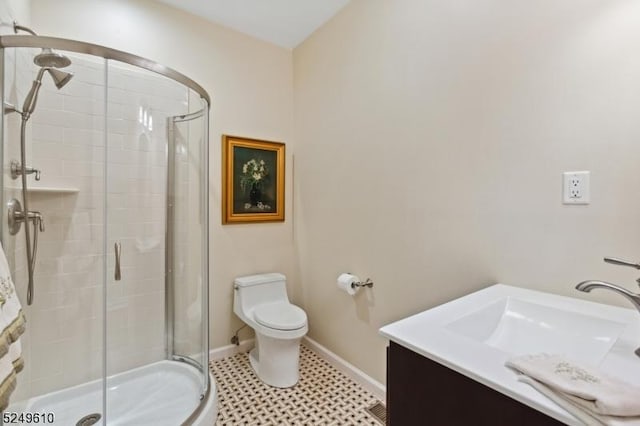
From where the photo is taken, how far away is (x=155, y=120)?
1.92m

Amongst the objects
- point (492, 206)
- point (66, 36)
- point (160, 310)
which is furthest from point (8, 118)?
point (492, 206)

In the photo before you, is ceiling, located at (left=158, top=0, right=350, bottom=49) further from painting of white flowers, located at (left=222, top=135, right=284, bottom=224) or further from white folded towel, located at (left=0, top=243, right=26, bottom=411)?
white folded towel, located at (left=0, top=243, right=26, bottom=411)

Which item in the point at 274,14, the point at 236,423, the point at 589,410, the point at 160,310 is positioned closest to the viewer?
the point at 589,410

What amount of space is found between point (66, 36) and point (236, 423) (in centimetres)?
243

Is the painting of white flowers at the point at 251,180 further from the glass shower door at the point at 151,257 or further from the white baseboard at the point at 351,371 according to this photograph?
the white baseboard at the point at 351,371

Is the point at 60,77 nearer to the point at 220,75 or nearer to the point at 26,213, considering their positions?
the point at 26,213

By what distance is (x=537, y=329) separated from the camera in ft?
3.45

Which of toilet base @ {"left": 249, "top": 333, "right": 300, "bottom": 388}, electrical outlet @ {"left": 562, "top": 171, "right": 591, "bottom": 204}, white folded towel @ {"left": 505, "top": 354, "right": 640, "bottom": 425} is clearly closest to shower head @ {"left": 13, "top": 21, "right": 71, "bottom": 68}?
toilet base @ {"left": 249, "top": 333, "right": 300, "bottom": 388}

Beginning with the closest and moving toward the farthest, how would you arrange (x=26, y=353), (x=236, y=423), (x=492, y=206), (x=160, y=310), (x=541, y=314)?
(x=541, y=314) → (x=492, y=206) → (x=26, y=353) → (x=236, y=423) → (x=160, y=310)

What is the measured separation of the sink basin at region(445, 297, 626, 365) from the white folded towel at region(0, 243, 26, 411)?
119 cm

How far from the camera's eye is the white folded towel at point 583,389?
0.54m

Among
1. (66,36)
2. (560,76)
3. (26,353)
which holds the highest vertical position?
(66,36)

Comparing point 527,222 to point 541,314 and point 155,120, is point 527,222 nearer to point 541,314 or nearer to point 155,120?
point 541,314

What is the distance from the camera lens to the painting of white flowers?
8.07 ft
